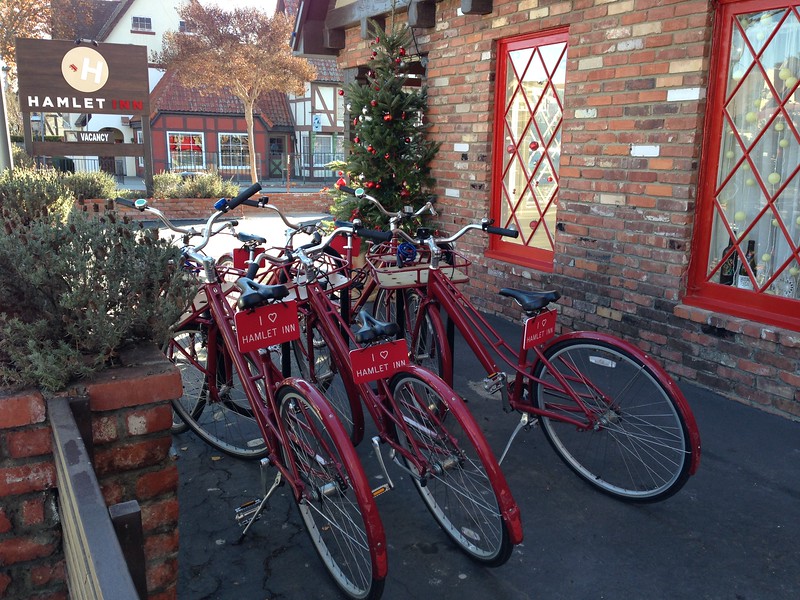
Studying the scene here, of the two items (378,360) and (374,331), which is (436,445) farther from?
(374,331)

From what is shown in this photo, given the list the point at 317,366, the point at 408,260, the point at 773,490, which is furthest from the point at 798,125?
the point at 317,366

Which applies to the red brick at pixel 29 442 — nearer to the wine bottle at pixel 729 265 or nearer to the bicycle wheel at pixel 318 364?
the bicycle wheel at pixel 318 364

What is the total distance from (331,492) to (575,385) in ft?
4.41

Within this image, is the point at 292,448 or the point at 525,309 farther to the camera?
the point at 525,309

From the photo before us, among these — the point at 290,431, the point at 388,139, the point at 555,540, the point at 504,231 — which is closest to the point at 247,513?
the point at 290,431

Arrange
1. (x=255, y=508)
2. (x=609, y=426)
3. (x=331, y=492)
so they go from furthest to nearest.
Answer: (x=609, y=426) → (x=255, y=508) → (x=331, y=492)

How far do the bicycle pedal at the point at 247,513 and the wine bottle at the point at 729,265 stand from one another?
3300mm

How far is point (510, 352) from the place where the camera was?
12.3ft

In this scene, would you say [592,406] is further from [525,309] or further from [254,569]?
[254,569]

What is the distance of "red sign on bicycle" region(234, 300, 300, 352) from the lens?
2926 millimetres

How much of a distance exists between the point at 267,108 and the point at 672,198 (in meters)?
31.1

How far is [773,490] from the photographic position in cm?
336

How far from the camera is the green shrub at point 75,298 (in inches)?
75.5

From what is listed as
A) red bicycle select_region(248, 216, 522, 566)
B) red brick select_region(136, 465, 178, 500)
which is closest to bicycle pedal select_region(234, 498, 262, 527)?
red bicycle select_region(248, 216, 522, 566)
